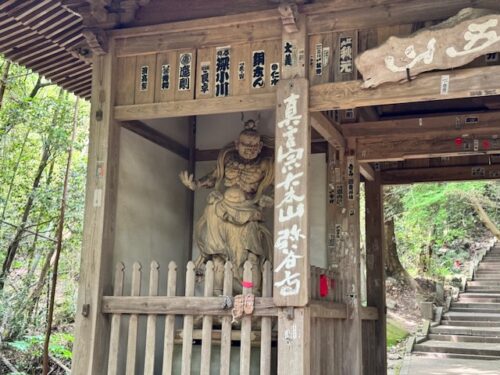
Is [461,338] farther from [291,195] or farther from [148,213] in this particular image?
[291,195]

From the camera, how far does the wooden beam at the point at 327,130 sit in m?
5.75

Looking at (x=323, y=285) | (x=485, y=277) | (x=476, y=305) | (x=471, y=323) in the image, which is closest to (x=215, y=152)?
(x=323, y=285)

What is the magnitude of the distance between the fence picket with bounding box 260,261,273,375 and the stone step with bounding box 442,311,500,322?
43.0 feet

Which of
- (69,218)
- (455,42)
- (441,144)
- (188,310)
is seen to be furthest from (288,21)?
(69,218)

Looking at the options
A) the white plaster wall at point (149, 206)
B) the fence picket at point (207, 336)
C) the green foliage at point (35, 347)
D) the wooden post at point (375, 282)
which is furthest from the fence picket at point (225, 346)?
the green foliage at point (35, 347)

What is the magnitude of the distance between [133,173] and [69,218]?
591 centimetres

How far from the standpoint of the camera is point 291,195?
496 centimetres

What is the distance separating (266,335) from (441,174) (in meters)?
5.47

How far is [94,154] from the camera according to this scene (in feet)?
18.7

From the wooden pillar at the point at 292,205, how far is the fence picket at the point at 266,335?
0.58 feet

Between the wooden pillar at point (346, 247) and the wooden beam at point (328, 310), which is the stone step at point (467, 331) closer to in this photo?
the wooden pillar at point (346, 247)

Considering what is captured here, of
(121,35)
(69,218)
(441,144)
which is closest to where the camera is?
(121,35)

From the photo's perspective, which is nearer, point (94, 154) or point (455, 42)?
point (455, 42)

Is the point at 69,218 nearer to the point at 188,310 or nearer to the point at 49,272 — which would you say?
the point at 49,272
